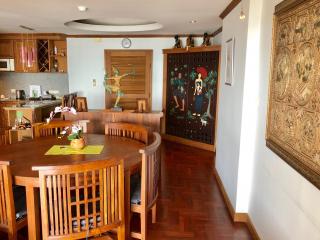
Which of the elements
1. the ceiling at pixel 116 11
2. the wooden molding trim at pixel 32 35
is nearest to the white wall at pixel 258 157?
the ceiling at pixel 116 11

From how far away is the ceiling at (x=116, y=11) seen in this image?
318 centimetres

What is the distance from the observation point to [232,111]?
9.94 ft

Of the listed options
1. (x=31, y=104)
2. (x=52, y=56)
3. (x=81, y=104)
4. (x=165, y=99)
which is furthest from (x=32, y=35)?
(x=165, y=99)

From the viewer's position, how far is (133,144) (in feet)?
8.77

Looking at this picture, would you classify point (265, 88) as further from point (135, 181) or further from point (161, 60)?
point (161, 60)

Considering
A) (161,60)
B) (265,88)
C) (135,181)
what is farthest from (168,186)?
(161,60)

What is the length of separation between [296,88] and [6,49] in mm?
6039

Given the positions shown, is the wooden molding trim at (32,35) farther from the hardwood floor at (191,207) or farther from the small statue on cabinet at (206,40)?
the hardwood floor at (191,207)

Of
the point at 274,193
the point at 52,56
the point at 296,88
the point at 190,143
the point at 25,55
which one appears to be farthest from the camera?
the point at 52,56

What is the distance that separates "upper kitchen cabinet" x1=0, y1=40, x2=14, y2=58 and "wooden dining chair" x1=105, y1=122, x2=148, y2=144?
159 inches

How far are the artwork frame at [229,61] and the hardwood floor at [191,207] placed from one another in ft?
4.53

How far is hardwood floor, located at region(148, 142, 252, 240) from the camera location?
2.52 m

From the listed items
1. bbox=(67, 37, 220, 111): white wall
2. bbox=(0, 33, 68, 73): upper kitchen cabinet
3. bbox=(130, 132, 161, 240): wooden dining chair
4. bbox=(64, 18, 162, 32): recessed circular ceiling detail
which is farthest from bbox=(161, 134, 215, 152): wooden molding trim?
bbox=(130, 132, 161, 240): wooden dining chair

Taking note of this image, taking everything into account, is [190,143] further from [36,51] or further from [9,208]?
[9,208]
